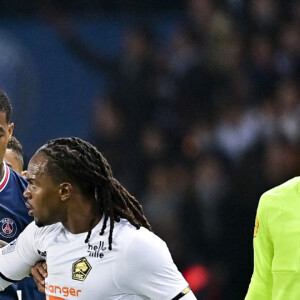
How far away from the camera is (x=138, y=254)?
6.40 feet

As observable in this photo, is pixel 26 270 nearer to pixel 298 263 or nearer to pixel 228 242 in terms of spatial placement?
pixel 298 263

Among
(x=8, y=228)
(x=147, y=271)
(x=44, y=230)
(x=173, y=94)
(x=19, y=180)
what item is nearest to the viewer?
(x=147, y=271)

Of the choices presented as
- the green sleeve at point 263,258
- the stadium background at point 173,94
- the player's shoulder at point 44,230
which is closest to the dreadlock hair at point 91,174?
the player's shoulder at point 44,230

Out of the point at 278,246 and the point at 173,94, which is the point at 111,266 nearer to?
the point at 278,246

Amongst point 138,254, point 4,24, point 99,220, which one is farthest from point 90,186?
point 4,24

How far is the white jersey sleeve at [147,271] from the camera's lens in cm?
195

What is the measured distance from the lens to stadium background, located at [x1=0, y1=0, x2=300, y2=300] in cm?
469

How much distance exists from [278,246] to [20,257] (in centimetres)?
73

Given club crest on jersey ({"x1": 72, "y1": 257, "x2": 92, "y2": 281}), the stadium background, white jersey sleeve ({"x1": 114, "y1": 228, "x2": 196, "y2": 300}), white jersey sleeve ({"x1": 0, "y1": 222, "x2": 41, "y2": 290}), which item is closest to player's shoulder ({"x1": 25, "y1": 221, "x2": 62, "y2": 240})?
white jersey sleeve ({"x1": 0, "y1": 222, "x2": 41, "y2": 290})

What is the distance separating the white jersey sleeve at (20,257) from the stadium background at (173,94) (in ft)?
8.08

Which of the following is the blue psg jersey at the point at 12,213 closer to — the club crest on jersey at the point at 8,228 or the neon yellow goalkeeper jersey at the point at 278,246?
the club crest on jersey at the point at 8,228

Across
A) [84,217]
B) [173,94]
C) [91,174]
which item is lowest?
[173,94]

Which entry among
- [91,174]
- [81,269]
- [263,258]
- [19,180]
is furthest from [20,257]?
[263,258]

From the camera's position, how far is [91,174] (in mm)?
2039
